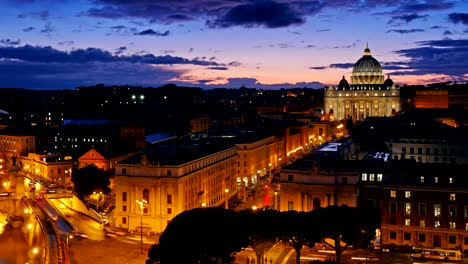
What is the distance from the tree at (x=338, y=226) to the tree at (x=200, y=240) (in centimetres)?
699

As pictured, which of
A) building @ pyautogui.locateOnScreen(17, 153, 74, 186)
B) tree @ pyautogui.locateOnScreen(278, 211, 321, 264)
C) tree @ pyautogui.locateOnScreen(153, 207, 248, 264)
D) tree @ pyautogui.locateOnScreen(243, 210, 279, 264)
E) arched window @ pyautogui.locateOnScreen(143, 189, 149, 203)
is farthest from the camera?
building @ pyautogui.locateOnScreen(17, 153, 74, 186)

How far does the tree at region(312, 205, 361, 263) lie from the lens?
51.2 meters

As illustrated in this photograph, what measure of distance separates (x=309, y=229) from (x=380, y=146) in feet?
169

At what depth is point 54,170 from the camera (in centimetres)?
10656

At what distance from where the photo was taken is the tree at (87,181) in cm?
8638

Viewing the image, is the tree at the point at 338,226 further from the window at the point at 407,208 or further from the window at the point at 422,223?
the window at the point at 422,223

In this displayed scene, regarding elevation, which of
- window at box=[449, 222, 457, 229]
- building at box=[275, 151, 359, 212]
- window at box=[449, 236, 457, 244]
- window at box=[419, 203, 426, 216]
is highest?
building at box=[275, 151, 359, 212]

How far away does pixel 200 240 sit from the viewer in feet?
152

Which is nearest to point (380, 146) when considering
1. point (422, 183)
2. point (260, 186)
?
point (260, 186)

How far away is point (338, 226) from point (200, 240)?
1226 centimetres

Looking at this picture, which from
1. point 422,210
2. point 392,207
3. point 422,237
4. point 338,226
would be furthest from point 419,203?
point 338,226

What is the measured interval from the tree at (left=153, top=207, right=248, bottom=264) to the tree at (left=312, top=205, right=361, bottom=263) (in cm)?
699

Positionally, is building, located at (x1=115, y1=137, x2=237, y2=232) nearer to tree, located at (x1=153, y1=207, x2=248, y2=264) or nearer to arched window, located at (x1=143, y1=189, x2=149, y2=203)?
arched window, located at (x1=143, y1=189, x2=149, y2=203)

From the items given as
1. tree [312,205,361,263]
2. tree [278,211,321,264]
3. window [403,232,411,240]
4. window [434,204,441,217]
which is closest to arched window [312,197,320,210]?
window [403,232,411,240]
